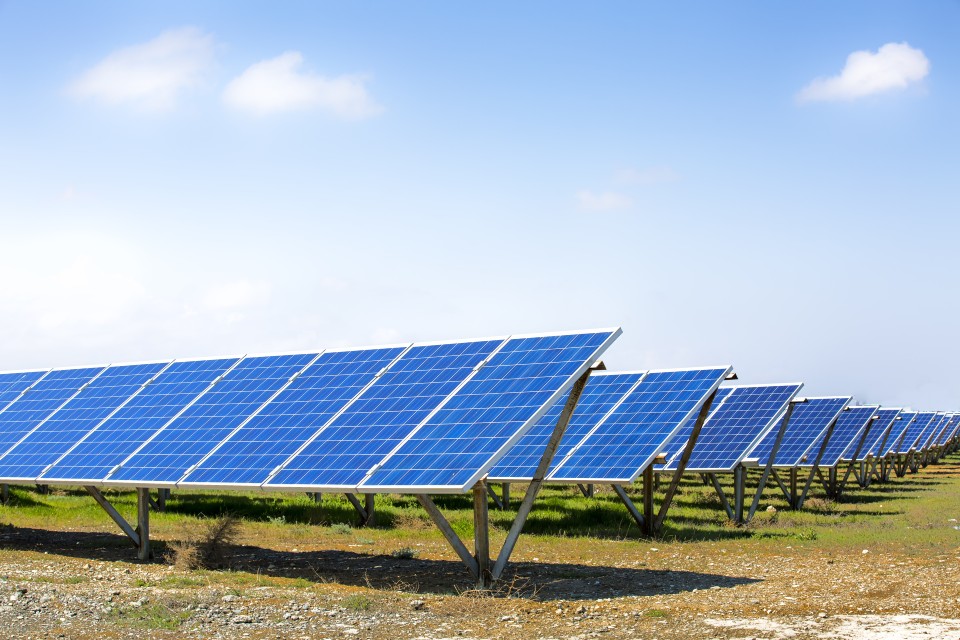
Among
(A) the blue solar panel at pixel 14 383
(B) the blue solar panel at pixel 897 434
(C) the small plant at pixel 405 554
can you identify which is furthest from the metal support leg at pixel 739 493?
(B) the blue solar panel at pixel 897 434

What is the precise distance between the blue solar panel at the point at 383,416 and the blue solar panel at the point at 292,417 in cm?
36

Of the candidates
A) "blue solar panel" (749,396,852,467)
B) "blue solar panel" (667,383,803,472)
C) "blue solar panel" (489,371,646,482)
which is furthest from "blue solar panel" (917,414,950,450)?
"blue solar panel" (489,371,646,482)

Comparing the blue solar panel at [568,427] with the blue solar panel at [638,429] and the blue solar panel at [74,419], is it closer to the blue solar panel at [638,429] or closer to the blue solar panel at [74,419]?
the blue solar panel at [638,429]

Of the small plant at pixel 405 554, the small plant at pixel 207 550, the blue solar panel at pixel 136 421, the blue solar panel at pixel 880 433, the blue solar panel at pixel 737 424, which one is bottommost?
the blue solar panel at pixel 880 433

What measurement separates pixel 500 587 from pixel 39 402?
1333cm

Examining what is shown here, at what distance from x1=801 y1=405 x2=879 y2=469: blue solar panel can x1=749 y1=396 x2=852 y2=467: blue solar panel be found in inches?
14.5

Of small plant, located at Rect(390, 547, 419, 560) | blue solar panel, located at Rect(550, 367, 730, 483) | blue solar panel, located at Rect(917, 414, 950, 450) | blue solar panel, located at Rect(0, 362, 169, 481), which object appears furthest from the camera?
blue solar panel, located at Rect(917, 414, 950, 450)

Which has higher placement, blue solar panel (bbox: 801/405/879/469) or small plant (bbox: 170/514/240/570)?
small plant (bbox: 170/514/240/570)

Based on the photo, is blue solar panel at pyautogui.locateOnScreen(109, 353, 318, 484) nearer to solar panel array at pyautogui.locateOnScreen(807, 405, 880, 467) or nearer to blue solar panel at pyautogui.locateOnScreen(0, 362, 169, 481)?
blue solar panel at pyautogui.locateOnScreen(0, 362, 169, 481)

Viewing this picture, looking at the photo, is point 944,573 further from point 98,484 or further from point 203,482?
point 98,484

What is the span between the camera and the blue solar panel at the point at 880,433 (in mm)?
50312

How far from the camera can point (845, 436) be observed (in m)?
43.1

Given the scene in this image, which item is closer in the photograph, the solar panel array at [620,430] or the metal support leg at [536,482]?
the metal support leg at [536,482]

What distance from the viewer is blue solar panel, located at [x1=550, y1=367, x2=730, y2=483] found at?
22828 millimetres
